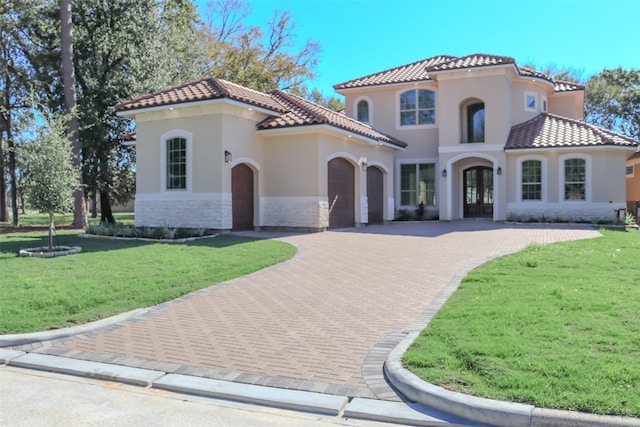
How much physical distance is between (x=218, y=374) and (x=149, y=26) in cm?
2346

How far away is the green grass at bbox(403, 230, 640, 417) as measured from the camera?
4.21 metres

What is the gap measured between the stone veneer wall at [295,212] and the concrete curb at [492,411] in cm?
1317

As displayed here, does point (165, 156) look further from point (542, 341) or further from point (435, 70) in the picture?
point (542, 341)

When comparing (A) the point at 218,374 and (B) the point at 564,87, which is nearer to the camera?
(A) the point at 218,374

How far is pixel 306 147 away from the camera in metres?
18.0

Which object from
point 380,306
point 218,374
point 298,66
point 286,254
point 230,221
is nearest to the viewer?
point 218,374

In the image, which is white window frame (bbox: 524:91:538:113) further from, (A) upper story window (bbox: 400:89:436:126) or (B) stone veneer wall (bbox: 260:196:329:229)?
(B) stone veneer wall (bbox: 260:196:329:229)

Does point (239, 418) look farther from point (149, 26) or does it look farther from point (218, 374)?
point (149, 26)

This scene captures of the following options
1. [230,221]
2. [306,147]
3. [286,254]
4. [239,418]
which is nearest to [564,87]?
[306,147]

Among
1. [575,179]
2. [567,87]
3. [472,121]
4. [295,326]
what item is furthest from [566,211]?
[295,326]

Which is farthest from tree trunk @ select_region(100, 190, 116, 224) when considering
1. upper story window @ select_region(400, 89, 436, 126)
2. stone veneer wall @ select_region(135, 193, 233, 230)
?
upper story window @ select_region(400, 89, 436, 126)

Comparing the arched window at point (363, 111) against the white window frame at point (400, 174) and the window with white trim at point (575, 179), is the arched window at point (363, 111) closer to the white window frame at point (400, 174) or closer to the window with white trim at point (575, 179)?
the white window frame at point (400, 174)

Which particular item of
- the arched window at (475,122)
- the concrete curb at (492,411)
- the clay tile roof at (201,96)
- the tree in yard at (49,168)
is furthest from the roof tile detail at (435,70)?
the concrete curb at (492,411)

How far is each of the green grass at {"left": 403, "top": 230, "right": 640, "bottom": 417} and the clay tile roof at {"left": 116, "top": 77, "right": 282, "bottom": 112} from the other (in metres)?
10.9
